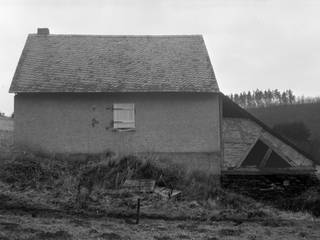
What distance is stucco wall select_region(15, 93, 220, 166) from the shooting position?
747 inches

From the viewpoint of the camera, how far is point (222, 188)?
730 inches

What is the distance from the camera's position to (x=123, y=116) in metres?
19.2

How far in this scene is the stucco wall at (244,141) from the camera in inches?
842

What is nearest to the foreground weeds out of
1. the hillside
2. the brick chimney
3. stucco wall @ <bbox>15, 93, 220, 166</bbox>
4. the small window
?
stucco wall @ <bbox>15, 93, 220, 166</bbox>

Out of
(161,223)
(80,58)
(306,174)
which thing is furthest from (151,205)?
(80,58)

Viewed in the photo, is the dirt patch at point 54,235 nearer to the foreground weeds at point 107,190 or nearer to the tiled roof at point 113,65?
the foreground weeds at point 107,190

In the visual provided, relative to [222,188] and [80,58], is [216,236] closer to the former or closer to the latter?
[222,188]

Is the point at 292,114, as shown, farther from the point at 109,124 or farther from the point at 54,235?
the point at 54,235

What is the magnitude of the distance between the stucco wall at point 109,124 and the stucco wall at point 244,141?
2471mm

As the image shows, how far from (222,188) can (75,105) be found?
6.98 metres

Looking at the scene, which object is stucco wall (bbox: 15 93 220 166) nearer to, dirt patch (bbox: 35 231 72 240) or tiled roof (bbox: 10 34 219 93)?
tiled roof (bbox: 10 34 219 93)

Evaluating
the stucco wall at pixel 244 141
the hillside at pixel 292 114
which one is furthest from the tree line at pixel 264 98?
the stucco wall at pixel 244 141

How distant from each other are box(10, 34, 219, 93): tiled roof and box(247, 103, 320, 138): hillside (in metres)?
45.9

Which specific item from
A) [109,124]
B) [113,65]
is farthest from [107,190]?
[113,65]
